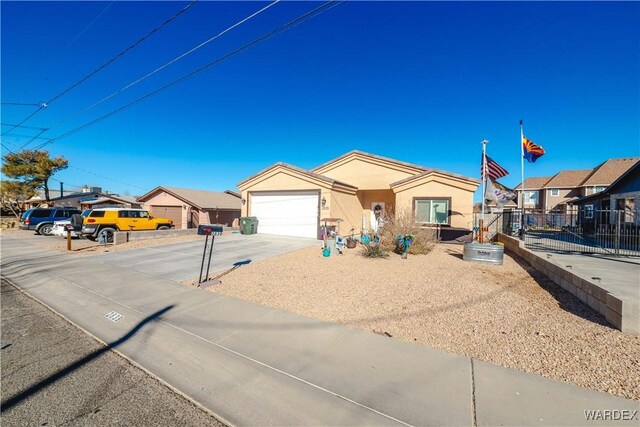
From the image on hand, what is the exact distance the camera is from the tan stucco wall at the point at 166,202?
24.6 metres

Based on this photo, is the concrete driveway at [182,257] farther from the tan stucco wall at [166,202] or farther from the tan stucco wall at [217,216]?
the tan stucco wall at [166,202]

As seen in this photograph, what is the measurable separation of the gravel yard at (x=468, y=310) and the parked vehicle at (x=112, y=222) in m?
11.5

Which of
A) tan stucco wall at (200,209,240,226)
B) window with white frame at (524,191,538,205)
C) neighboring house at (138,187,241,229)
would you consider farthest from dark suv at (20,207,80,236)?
window with white frame at (524,191,538,205)

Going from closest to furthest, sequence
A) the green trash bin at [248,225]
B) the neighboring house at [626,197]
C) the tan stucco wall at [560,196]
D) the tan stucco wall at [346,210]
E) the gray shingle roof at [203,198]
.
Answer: the neighboring house at [626,197] < the tan stucco wall at [346,210] < the green trash bin at [248,225] < the gray shingle roof at [203,198] < the tan stucco wall at [560,196]

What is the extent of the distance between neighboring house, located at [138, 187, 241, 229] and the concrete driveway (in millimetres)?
12073

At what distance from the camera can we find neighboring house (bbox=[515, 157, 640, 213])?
103 feet

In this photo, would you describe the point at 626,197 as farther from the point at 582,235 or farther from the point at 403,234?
the point at 403,234

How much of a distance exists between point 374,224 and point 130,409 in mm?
18520

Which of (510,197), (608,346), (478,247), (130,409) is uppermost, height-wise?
(510,197)

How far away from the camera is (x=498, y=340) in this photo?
12.6 ft

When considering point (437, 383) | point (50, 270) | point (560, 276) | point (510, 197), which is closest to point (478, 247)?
point (510, 197)

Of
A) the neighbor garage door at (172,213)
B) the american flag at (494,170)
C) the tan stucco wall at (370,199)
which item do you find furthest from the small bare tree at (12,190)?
the american flag at (494,170)

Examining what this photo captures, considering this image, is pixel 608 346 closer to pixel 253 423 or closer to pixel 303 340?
pixel 303 340

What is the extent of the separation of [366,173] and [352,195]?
1896 millimetres
